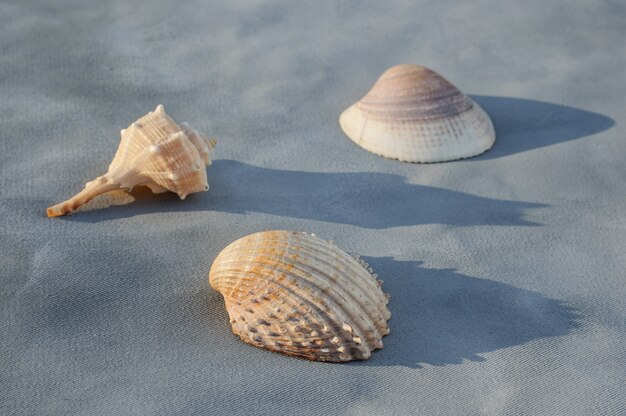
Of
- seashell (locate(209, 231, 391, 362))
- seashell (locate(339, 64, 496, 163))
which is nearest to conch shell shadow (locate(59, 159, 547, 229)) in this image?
seashell (locate(339, 64, 496, 163))

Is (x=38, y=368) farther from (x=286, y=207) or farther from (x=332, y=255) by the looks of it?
(x=286, y=207)

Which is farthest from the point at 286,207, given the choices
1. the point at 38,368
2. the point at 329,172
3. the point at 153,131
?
the point at 38,368

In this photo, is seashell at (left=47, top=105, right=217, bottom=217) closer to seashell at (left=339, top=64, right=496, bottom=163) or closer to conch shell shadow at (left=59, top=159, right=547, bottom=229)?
conch shell shadow at (left=59, top=159, right=547, bottom=229)

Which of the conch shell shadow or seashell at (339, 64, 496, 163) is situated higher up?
seashell at (339, 64, 496, 163)

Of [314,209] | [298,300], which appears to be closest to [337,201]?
[314,209]

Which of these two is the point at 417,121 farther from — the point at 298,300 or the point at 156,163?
the point at 298,300
